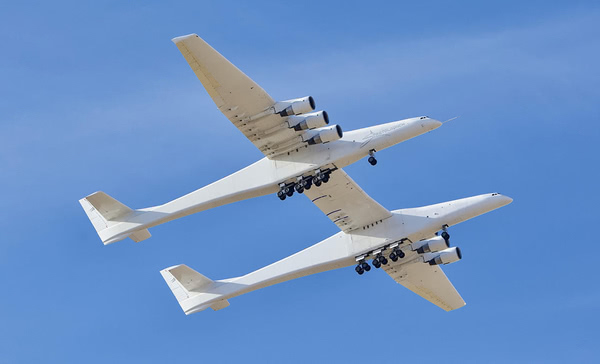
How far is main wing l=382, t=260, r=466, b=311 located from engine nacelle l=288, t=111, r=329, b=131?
43.1 ft

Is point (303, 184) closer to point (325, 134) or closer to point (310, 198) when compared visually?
point (310, 198)

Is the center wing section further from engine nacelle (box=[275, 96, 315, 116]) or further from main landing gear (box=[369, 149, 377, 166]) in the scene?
engine nacelle (box=[275, 96, 315, 116])

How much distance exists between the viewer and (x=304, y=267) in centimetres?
7344

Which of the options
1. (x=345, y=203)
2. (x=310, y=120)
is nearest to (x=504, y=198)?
(x=345, y=203)

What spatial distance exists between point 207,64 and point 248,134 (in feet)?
18.0

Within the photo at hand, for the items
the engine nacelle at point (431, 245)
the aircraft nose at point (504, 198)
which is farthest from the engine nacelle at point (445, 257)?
the aircraft nose at point (504, 198)

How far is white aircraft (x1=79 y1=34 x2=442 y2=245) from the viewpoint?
63.9m

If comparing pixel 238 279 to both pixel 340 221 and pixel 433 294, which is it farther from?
pixel 433 294

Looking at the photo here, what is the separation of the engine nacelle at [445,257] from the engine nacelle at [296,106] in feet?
47.2

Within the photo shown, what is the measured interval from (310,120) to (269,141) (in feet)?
8.86

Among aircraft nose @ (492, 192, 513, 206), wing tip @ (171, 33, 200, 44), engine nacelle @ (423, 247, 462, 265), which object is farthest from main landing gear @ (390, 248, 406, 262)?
wing tip @ (171, 33, 200, 44)

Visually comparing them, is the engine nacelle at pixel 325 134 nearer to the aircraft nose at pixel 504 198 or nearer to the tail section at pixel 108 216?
the aircraft nose at pixel 504 198

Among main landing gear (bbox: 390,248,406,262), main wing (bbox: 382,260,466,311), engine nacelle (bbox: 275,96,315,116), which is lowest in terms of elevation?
main wing (bbox: 382,260,466,311)

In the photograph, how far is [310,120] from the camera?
66250 millimetres
